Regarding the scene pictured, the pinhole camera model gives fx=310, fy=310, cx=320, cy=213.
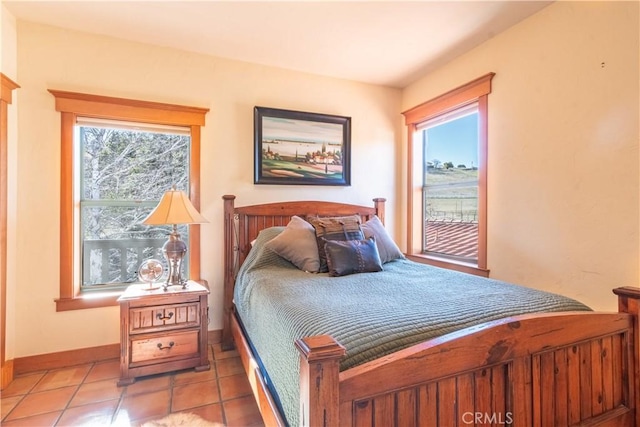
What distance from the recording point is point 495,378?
106cm

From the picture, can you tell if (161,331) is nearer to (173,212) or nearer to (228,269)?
(228,269)

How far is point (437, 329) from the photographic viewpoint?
3.63 ft

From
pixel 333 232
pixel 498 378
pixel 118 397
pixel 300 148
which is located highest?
pixel 300 148

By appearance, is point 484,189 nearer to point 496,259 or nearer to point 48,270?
point 496,259

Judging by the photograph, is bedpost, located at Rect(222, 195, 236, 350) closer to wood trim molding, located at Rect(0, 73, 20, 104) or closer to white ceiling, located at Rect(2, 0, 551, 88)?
white ceiling, located at Rect(2, 0, 551, 88)

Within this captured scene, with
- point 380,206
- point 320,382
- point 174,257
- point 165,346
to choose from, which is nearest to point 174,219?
point 174,257

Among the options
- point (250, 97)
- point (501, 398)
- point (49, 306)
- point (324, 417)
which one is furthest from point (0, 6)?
point (501, 398)

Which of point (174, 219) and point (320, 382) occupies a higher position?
point (174, 219)

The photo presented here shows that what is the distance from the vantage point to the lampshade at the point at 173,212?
2.12m

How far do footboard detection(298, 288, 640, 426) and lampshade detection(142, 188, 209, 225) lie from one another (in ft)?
5.35

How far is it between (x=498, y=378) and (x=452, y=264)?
183cm

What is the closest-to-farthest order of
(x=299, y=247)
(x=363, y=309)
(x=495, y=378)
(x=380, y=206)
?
(x=495, y=378) → (x=363, y=309) → (x=299, y=247) → (x=380, y=206)

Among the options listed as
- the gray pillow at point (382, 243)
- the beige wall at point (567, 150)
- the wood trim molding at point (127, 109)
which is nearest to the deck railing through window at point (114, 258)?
the wood trim molding at point (127, 109)

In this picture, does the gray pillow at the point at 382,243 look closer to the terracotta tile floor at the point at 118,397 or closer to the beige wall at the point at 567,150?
the beige wall at the point at 567,150
